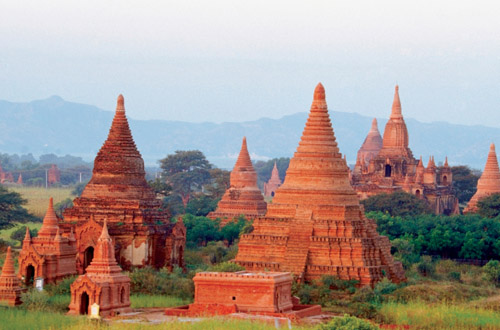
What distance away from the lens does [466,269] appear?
54219 millimetres

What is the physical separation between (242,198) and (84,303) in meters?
31.6

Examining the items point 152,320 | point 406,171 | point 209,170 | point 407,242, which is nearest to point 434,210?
point 406,171

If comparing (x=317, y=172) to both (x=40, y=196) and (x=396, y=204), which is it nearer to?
(x=396, y=204)

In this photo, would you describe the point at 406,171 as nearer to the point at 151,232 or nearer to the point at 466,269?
the point at 466,269

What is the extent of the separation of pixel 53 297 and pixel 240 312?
22.8ft

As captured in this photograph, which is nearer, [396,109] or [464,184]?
[396,109]

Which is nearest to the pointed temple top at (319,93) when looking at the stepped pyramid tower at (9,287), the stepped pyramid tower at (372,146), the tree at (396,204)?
the stepped pyramid tower at (9,287)

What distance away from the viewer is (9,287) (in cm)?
4006

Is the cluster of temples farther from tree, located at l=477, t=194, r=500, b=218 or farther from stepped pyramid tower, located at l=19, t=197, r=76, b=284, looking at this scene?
tree, located at l=477, t=194, r=500, b=218

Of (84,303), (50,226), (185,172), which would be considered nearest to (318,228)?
(50,226)

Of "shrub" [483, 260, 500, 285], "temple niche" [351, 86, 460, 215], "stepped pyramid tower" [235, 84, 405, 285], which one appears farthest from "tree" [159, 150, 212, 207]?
"stepped pyramid tower" [235, 84, 405, 285]

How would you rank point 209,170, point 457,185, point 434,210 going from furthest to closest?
point 209,170
point 457,185
point 434,210

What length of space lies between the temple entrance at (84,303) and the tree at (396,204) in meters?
37.5

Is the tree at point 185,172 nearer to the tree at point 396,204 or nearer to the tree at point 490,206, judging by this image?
the tree at point 396,204
